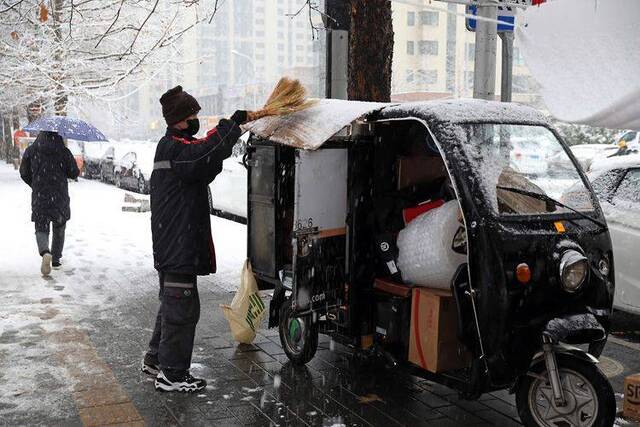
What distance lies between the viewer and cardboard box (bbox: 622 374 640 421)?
15.5ft

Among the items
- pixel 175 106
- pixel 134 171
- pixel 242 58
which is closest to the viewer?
pixel 175 106

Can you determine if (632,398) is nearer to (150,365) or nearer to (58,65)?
(150,365)

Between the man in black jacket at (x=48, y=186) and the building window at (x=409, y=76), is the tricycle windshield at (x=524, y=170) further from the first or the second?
the building window at (x=409, y=76)

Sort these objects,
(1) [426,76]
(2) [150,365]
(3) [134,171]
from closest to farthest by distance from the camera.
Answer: (2) [150,365]
(3) [134,171]
(1) [426,76]

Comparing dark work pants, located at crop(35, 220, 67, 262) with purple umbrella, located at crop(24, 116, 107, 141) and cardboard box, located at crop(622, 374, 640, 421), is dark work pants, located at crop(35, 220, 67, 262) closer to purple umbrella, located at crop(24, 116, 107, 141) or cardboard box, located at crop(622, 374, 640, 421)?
purple umbrella, located at crop(24, 116, 107, 141)

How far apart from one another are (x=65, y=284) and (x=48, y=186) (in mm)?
1437

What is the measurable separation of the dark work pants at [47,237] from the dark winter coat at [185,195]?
16.0 feet

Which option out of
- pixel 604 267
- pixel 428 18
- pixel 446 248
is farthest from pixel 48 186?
pixel 428 18

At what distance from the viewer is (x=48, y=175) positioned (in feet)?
31.7

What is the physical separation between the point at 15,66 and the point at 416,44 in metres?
51.6

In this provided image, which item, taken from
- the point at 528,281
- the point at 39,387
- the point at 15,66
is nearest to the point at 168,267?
the point at 39,387

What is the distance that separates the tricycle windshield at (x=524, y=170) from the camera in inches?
184

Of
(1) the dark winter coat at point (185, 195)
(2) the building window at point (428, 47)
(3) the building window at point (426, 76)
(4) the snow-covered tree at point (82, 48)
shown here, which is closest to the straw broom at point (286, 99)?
(1) the dark winter coat at point (185, 195)

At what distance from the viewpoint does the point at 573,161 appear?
5.21 meters
